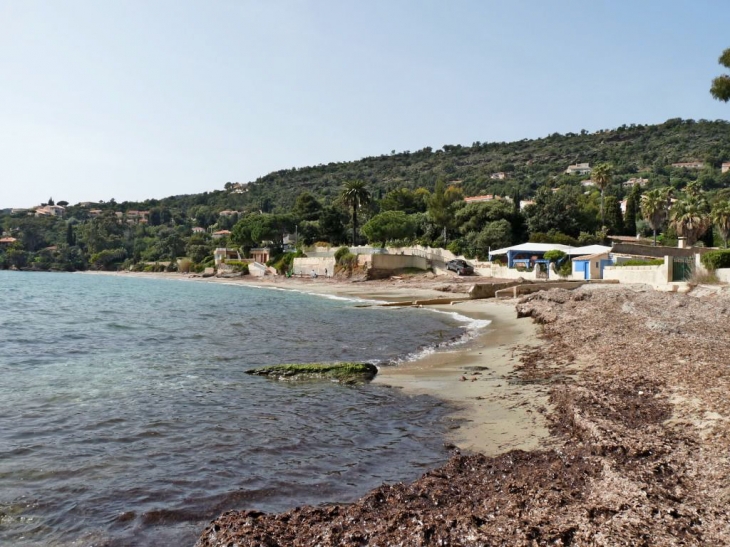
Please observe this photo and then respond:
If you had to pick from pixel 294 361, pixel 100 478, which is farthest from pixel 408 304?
pixel 100 478

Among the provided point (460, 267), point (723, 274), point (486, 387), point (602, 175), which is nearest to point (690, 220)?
point (602, 175)

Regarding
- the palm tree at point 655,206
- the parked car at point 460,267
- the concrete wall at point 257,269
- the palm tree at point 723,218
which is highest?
the palm tree at point 655,206

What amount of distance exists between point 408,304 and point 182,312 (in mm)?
14036

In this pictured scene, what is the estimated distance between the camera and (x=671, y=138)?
177m

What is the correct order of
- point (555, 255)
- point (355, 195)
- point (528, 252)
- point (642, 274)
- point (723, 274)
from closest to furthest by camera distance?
point (723, 274) < point (642, 274) < point (555, 255) < point (528, 252) < point (355, 195)

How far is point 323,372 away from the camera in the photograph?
14258mm

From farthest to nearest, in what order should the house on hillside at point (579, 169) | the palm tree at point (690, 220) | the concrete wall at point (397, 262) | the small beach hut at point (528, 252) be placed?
the house on hillside at point (579, 169)
the concrete wall at point (397, 262)
the small beach hut at point (528, 252)
the palm tree at point (690, 220)

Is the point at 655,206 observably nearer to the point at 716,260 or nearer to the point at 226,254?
the point at 716,260

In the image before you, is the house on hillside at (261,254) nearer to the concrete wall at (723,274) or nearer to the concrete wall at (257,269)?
the concrete wall at (257,269)

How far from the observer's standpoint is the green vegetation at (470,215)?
63.5 meters

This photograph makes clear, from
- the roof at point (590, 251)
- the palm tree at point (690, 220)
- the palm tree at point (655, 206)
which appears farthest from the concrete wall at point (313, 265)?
the palm tree at point (690, 220)

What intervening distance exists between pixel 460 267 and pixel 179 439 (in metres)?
52.6

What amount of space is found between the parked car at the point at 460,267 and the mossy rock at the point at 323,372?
151 ft

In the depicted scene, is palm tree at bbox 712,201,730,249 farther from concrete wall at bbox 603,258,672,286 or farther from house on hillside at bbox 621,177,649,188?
house on hillside at bbox 621,177,649,188
